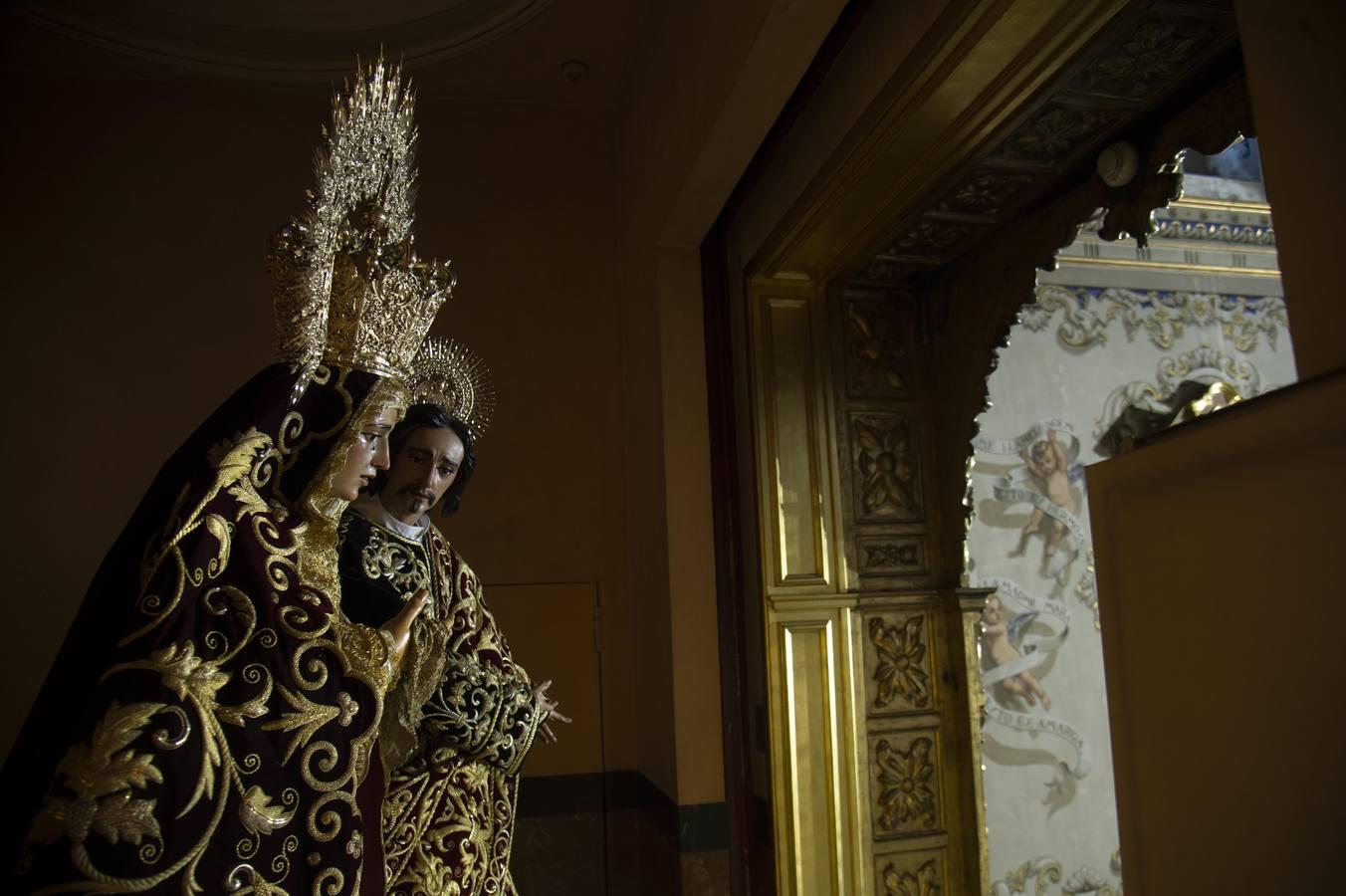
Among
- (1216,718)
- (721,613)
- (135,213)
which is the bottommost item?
(1216,718)

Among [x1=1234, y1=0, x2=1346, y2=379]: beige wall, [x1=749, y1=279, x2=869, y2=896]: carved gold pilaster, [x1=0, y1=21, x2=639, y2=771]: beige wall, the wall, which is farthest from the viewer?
the wall

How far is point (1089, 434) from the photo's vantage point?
13.5ft

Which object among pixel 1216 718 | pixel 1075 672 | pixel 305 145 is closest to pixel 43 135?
pixel 305 145

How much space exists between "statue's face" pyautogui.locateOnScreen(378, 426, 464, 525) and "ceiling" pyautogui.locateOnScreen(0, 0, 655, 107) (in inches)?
64.7

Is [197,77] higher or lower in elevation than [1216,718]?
higher

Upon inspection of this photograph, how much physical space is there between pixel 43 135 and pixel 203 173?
1.80 ft

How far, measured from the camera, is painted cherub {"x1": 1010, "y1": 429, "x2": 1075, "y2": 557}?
157 inches

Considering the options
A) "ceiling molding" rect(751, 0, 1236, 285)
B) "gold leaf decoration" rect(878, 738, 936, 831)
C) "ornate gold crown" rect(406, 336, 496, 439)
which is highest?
"ceiling molding" rect(751, 0, 1236, 285)

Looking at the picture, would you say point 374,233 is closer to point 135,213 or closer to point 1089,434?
point 135,213

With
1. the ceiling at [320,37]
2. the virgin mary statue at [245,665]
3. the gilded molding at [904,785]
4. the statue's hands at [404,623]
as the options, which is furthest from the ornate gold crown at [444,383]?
the gilded molding at [904,785]

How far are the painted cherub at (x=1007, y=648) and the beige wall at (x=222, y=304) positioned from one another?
146 cm

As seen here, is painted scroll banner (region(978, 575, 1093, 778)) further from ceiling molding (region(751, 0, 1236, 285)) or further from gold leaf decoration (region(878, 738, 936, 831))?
ceiling molding (region(751, 0, 1236, 285))

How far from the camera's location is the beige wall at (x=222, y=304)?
331 centimetres

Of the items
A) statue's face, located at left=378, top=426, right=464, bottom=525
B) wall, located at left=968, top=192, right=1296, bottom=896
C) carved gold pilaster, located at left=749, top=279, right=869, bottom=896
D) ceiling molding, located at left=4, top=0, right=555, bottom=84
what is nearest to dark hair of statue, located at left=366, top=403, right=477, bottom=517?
statue's face, located at left=378, top=426, right=464, bottom=525
